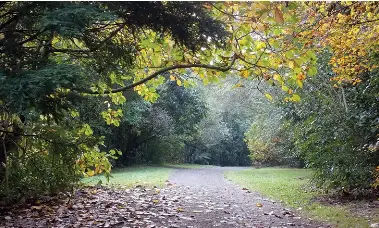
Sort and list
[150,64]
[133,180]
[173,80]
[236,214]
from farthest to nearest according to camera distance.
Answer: [133,180]
[173,80]
[236,214]
[150,64]

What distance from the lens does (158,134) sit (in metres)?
30.4

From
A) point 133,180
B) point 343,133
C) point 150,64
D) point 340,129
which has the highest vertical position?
point 150,64

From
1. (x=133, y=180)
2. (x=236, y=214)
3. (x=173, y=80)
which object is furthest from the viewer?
(x=133, y=180)

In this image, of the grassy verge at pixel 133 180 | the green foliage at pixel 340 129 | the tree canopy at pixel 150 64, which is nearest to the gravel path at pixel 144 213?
the tree canopy at pixel 150 64

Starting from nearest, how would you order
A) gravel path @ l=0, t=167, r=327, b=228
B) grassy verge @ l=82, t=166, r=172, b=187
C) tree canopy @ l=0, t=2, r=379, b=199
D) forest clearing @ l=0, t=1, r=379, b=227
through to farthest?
tree canopy @ l=0, t=2, r=379, b=199 → forest clearing @ l=0, t=1, r=379, b=227 → gravel path @ l=0, t=167, r=327, b=228 → grassy verge @ l=82, t=166, r=172, b=187

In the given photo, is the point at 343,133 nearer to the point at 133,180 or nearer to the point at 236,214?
the point at 236,214

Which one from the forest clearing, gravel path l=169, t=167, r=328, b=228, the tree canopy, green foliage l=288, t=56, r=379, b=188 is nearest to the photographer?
the tree canopy

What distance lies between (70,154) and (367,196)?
7.54 metres

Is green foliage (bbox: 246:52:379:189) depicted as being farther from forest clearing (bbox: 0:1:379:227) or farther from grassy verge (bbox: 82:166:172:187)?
grassy verge (bbox: 82:166:172:187)

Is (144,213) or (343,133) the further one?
(343,133)

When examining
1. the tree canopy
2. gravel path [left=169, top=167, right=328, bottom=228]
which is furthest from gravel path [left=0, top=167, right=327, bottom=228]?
the tree canopy

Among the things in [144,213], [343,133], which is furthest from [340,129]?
[144,213]

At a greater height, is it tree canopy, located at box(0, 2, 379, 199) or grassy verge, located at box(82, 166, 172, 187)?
tree canopy, located at box(0, 2, 379, 199)

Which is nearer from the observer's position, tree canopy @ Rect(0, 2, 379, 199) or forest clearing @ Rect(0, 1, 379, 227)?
tree canopy @ Rect(0, 2, 379, 199)
